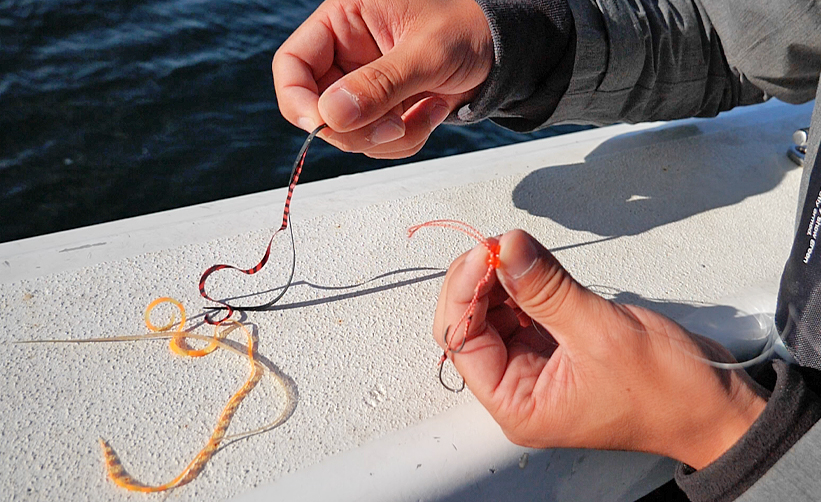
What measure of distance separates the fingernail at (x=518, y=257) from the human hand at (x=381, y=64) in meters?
0.33

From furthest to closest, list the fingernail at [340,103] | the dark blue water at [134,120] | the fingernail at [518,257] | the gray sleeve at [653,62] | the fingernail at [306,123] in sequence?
1. the dark blue water at [134,120]
2. the gray sleeve at [653,62]
3. the fingernail at [306,123]
4. the fingernail at [340,103]
5. the fingernail at [518,257]

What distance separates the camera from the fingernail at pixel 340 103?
3.09 feet

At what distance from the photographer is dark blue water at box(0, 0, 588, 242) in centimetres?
242

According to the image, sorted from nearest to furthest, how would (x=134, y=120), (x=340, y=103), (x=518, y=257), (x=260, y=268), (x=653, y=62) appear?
(x=518, y=257) → (x=340, y=103) → (x=260, y=268) → (x=653, y=62) → (x=134, y=120)

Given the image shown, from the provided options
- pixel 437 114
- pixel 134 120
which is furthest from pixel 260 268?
pixel 134 120

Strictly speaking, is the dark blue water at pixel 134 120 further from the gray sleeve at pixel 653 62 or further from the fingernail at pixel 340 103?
the fingernail at pixel 340 103

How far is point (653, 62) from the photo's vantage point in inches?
54.2

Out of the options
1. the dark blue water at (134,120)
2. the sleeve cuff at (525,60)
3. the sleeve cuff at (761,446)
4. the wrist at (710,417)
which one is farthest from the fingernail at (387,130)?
the dark blue water at (134,120)

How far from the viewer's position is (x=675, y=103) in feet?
4.86

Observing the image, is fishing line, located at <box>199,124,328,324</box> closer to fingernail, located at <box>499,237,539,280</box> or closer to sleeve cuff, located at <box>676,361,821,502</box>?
fingernail, located at <box>499,237,539,280</box>

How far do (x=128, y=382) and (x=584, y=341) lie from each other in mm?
703

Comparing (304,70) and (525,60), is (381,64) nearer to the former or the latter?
(304,70)

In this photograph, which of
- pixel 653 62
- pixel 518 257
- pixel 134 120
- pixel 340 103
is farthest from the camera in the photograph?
pixel 134 120

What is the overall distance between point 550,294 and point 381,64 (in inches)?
17.7
